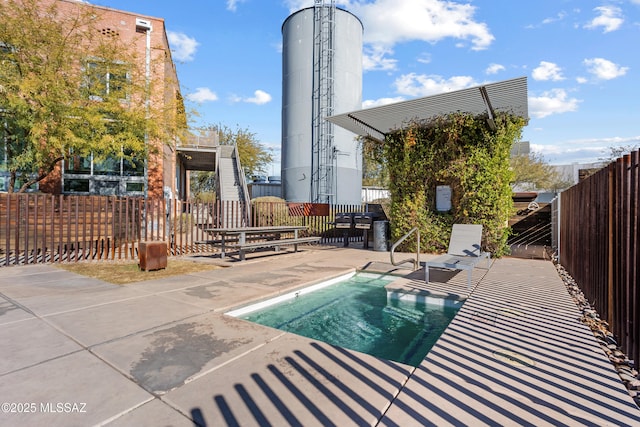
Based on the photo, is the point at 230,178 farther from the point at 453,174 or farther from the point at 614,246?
the point at 614,246

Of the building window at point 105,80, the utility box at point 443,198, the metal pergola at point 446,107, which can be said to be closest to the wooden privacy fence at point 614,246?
the metal pergola at point 446,107

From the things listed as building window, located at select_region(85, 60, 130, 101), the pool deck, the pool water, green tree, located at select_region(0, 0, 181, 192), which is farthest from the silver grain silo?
the pool deck

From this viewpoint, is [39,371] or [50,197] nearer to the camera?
[39,371]

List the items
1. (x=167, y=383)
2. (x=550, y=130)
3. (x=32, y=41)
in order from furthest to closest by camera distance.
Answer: (x=550, y=130) < (x=32, y=41) < (x=167, y=383)

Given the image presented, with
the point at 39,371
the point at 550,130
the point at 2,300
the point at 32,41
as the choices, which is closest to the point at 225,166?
the point at 32,41

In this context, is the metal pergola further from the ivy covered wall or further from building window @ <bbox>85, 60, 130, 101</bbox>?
building window @ <bbox>85, 60, 130, 101</bbox>

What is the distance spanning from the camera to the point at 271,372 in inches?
92.5

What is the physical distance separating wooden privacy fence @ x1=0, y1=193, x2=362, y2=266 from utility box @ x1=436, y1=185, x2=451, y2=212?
658 cm

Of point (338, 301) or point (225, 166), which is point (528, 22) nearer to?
point (338, 301)

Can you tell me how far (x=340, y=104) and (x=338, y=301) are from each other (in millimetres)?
19936

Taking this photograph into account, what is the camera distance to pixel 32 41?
948cm

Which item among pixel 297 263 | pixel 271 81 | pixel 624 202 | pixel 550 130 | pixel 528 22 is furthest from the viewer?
pixel 271 81

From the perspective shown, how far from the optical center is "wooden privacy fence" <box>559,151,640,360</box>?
2674 millimetres

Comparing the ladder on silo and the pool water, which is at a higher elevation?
the ladder on silo
